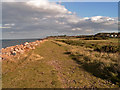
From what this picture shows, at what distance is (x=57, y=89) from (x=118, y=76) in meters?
4.93

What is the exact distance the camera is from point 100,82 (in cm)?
624

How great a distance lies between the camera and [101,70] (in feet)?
26.1

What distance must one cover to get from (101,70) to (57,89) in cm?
477

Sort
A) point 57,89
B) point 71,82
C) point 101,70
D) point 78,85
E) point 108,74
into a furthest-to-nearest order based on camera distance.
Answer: point 101,70, point 108,74, point 71,82, point 78,85, point 57,89

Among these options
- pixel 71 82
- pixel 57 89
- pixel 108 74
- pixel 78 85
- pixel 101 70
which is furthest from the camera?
pixel 101 70

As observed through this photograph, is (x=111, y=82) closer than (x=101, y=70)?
Yes

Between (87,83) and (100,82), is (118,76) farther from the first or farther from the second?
(87,83)

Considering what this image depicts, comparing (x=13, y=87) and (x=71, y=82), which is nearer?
(x=13, y=87)

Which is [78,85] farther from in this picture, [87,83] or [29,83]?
[29,83]

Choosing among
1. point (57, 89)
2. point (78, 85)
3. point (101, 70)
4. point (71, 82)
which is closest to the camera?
point (57, 89)

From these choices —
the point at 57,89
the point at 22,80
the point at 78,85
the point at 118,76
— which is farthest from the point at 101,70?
the point at 22,80

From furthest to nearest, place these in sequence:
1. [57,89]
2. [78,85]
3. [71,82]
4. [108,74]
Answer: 1. [108,74]
2. [71,82]
3. [78,85]
4. [57,89]

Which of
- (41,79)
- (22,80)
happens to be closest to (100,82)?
(41,79)

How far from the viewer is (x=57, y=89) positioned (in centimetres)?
544
